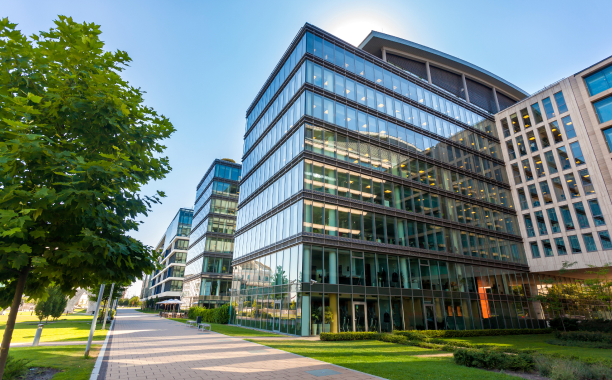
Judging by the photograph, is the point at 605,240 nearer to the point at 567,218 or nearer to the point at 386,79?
the point at 567,218

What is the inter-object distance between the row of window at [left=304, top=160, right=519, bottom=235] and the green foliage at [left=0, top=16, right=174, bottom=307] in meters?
20.4

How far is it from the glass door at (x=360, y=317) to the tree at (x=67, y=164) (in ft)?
69.6

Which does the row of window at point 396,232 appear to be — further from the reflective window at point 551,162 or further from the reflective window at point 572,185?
the reflective window at point 551,162

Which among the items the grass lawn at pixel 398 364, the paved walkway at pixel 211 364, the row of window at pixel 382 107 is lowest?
the grass lawn at pixel 398 364

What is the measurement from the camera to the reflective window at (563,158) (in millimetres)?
40906

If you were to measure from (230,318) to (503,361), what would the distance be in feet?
108

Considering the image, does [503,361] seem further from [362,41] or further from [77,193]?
[362,41]

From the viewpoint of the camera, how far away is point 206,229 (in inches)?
2346

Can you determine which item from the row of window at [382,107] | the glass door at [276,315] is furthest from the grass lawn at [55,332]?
the row of window at [382,107]

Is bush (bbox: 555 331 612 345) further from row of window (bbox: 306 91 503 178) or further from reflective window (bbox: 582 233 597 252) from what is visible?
row of window (bbox: 306 91 503 178)

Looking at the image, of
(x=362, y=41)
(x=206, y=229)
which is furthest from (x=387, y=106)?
(x=206, y=229)

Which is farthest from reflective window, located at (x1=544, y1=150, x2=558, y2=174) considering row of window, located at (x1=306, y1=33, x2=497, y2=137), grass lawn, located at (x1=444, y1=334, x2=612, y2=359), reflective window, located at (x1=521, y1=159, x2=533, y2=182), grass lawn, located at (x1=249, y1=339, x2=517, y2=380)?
grass lawn, located at (x1=249, y1=339, x2=517, y2=380)

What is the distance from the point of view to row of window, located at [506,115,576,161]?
4145cm

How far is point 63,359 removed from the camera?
12648 mm
